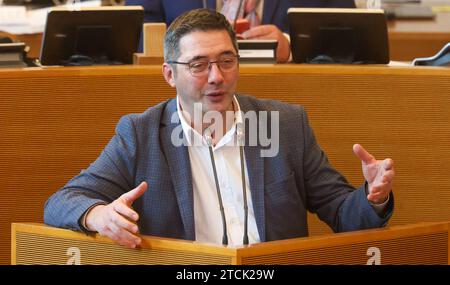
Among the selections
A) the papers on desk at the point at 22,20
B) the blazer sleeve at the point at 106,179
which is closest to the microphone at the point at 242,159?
the blazer sleeve at the point at 106,179

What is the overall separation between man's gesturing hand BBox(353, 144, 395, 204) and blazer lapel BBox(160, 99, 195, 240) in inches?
20.0

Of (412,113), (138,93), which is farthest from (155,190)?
(412,113)

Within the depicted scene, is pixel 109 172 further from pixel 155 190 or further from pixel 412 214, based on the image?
pixel 412 214

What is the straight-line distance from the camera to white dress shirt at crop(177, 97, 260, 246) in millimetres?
3047

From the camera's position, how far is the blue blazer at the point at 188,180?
3.02 m

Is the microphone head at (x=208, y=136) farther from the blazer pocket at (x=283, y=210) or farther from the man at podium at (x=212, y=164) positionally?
the blazer pocket at (x=283, y=210)

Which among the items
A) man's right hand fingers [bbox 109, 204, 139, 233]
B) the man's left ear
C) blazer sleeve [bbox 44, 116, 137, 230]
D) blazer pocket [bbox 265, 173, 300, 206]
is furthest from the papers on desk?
man's right hand fingers [bbox 109, 204, 139, 233]

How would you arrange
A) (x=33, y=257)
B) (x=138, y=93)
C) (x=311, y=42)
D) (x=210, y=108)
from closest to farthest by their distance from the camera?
(x=33, y=257) → (x=210, y=108) → (x=138, y=93) → (x=311, y=42)

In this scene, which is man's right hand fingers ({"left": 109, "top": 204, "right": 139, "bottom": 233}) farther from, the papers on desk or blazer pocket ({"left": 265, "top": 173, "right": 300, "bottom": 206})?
the papers on desk

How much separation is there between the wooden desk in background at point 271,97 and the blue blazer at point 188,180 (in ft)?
2.58

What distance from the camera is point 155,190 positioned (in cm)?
304

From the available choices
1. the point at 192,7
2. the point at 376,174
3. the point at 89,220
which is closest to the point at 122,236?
the point at 89,220

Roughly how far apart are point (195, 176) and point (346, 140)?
3.41ft

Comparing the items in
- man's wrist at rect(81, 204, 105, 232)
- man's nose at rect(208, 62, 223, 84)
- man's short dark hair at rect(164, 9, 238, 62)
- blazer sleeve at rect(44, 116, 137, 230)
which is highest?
man's short dark hair at rect(164, 9, 238, 62)
